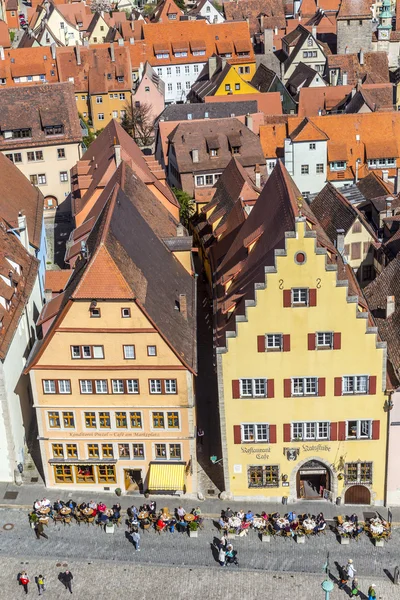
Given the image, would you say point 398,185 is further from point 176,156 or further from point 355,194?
point 176,156

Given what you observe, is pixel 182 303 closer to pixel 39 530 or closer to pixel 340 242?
pixel 39 530

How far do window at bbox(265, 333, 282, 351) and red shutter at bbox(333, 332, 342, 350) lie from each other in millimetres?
3580

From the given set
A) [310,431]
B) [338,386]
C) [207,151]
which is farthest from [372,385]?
[207,151]

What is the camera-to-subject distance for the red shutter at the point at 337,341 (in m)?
58.5

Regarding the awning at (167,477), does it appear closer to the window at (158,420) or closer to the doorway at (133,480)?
the doorway at (133,480)

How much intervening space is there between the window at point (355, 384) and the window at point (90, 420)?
17590 millimetres

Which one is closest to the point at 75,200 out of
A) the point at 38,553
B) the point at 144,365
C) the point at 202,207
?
the point at 202,207

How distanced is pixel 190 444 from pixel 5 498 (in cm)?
1413

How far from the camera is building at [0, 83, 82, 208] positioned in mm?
113438

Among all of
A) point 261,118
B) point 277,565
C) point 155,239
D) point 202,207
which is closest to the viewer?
point 277,565

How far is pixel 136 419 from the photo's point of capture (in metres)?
62.3

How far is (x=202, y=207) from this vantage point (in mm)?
100812

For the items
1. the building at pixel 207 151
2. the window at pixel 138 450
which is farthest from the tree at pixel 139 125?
the window at pixel 138 450

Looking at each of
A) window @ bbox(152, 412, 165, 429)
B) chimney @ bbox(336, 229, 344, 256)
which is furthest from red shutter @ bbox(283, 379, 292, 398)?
chimney @ bbox(336, 229, 344, 256)
